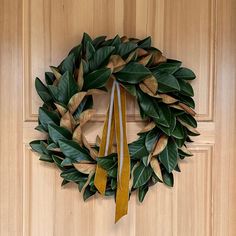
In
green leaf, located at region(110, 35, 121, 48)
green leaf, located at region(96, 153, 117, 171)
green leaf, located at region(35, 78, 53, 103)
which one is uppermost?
green leaf, located at region(110, 35, 121, 48)

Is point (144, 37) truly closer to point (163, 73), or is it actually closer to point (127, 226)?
point (163, 73)

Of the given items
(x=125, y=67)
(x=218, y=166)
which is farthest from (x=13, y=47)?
(x=218, y=166)

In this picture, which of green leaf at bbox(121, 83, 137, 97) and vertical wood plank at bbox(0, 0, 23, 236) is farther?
vertical wood plank at bbox(0, 0, 23, 236)

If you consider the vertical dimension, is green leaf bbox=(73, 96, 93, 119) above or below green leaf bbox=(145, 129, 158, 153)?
above

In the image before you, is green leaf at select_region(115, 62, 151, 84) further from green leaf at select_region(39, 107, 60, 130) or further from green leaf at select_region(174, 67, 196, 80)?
green leaf at select_region(39, 107, 60, 130)

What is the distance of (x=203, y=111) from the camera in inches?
41.3

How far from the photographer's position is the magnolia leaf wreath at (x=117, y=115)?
3.07ft

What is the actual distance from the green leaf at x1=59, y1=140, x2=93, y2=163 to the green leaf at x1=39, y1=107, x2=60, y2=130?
2.7 inches

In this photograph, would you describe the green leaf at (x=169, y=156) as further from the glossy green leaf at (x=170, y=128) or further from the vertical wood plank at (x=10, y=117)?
the vertical wood plank at (x=10, y=117)

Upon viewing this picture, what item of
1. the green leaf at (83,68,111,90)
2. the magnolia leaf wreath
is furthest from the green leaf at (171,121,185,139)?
the green leaf at (83,68,111,90)

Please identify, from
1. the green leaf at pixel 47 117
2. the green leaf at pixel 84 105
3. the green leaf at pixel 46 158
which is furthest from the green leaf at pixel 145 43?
the green leaf at pixel 46 158

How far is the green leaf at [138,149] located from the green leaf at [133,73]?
0.17m

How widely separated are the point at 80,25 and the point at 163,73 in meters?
0.31

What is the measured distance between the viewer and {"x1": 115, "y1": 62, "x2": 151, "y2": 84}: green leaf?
0.92 meters
